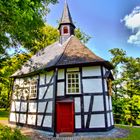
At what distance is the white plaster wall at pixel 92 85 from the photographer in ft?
47.6

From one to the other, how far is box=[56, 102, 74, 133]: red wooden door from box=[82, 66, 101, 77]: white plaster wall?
7.38ft

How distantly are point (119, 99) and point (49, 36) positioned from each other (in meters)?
11.9

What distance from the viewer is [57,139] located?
502 inches

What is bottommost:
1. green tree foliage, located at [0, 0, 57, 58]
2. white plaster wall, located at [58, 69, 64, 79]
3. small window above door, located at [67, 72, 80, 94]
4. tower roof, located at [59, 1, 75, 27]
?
small window above door, located at [67, 72, 80, 94]

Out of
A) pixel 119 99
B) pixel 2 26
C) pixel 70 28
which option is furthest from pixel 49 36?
pixel 2 26

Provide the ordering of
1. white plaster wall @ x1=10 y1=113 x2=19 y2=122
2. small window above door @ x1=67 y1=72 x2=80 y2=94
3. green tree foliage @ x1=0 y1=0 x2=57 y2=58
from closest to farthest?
1. green tree foliage @ x1=0 y1=0 x2=57 y2=58
2. small window above door @ x1=67 y1=72 x2=80 y2=94
3. white plaster wall @ x1=10 y1=113 x2=19 y2=122

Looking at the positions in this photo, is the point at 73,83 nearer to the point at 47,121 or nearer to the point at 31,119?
the point at 47,121

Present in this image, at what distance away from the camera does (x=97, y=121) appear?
1403cm

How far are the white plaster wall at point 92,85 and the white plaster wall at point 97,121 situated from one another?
1619 millimetres

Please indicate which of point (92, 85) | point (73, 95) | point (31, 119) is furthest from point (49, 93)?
point (92, 85)

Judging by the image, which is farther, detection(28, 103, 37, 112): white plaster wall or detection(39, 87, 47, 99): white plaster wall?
detection(28, 103, 37, 112): white plaster wall

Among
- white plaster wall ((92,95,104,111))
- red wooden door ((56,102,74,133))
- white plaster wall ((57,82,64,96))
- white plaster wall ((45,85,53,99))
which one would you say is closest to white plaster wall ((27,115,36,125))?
white plaster wall ((45,85,53,99))

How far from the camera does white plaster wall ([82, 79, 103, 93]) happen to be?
14523 millimetres

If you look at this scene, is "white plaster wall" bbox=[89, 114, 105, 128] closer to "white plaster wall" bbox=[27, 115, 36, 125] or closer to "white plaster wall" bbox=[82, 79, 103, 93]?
"white plaster wall" bbox=[82, 79, 103, 93]
